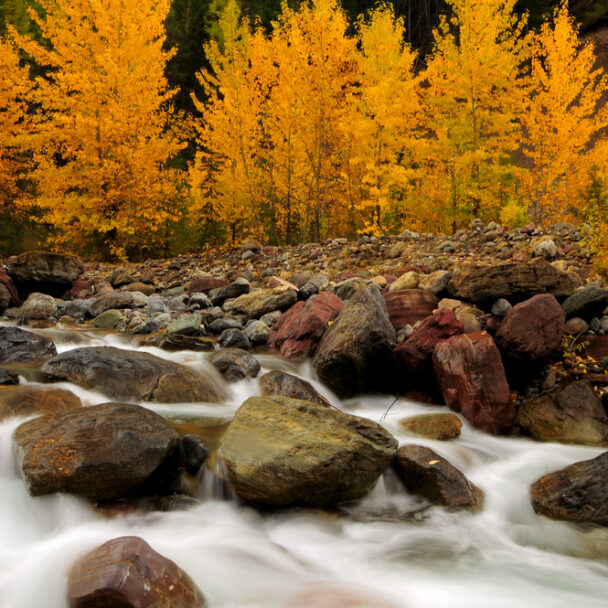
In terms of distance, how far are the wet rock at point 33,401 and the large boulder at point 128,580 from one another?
160 centimetres

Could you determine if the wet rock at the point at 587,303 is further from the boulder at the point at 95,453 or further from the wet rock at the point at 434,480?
the boulder at the point at 95,453

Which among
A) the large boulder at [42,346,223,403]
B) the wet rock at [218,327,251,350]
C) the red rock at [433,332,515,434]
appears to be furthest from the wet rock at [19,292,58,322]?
the red rock at [433,332,515,434]

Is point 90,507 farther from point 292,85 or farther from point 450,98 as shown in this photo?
point 450,98

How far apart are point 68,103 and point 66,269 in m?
4.89

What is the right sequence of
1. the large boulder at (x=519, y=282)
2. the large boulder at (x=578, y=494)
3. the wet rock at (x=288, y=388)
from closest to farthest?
the large boulder at (x=578, y=494) → the wet rock at (x=288, y=388) → the large boulder at (x=519, y=282)

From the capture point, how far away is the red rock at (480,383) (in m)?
4.64

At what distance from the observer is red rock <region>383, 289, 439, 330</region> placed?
6258mm

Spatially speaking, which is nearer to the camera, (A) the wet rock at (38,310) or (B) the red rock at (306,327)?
(B) the red rock at (306,327)

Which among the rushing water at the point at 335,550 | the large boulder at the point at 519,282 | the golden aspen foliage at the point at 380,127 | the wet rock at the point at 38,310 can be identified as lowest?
the rushing water at the point at 335,550

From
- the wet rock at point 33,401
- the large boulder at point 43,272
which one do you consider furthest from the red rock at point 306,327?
the large boulder at point 43,272

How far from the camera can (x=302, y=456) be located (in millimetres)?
3238

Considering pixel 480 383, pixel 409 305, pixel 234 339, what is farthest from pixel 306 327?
pixel 480 383

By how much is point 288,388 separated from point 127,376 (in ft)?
5.01

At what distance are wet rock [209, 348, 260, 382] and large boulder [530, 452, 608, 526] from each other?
9.68 ft
